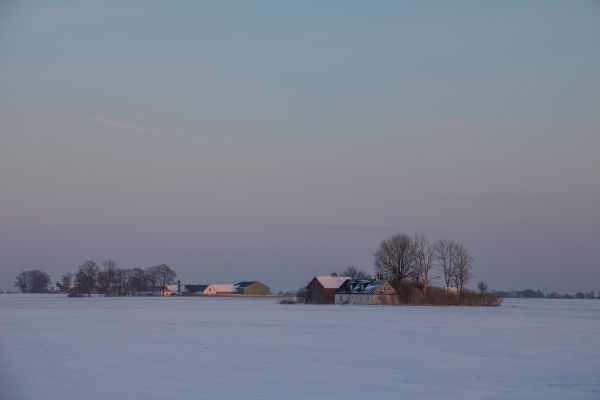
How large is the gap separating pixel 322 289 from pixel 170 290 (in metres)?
98.9

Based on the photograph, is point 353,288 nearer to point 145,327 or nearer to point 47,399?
point 145,327

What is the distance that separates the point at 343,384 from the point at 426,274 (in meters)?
71.3

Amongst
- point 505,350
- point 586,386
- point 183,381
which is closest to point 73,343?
point 183,381

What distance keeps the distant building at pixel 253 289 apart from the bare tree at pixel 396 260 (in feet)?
278

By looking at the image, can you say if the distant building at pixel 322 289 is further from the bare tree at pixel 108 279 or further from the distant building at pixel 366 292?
the bare tree at pixel 108 279

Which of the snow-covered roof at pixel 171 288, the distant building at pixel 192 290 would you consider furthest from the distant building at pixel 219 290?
the snow-covered roof at pixel 171 288

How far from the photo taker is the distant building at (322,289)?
8412cm

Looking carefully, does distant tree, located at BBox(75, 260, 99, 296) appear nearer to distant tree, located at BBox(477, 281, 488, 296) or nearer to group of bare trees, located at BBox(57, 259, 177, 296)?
group of bare trees, located at BBox(57, 259, 177, 296)

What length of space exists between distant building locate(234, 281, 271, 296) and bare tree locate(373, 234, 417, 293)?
278 feet

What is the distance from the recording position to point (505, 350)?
75.8 ft

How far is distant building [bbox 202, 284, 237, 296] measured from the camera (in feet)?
566

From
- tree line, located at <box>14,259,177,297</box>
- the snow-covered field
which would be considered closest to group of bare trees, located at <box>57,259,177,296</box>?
tree line, located at <box>14,259,177,297</box>

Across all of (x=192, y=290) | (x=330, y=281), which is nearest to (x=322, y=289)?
(x=330, y=281)

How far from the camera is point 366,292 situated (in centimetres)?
8044
